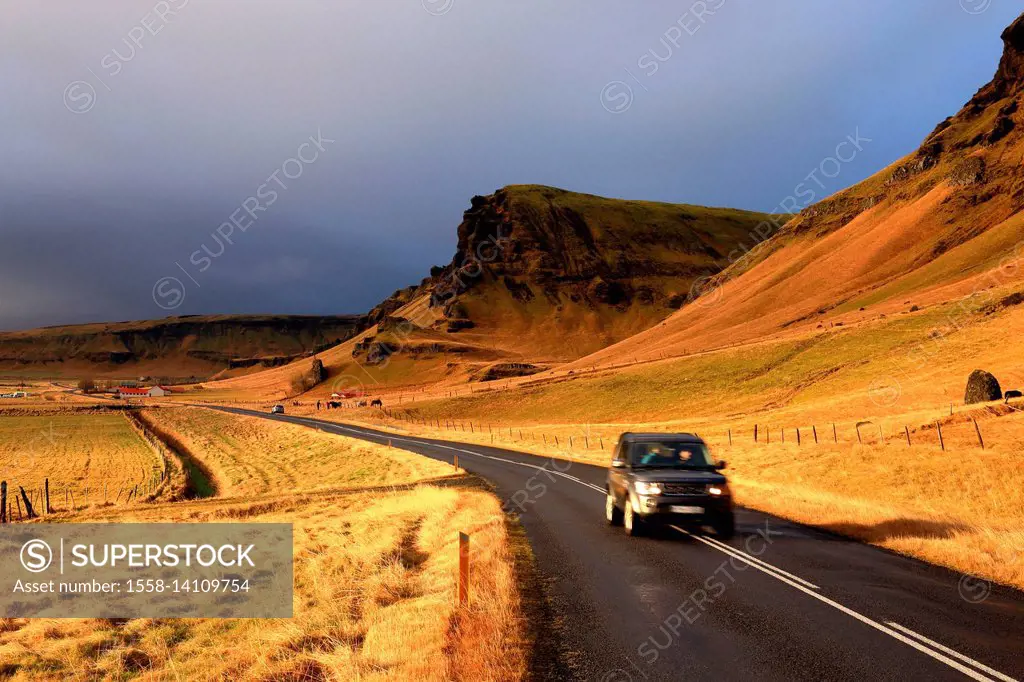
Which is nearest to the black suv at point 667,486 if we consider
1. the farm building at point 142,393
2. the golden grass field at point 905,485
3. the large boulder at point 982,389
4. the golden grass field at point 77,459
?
the golden grass field at point 905,485

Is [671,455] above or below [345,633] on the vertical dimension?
above

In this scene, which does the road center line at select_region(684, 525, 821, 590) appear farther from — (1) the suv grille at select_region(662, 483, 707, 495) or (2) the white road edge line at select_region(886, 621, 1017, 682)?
(2) the white road edge line at select_region(886, 621, 1017, 682)

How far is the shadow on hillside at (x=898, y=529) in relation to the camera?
44.1 feet

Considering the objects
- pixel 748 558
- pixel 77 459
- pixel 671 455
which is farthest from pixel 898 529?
pixel 77 459

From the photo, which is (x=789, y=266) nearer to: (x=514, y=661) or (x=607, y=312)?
(x=607, y=312)

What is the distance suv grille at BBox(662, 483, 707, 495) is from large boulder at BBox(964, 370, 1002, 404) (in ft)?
102

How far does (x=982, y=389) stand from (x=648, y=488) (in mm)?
32205

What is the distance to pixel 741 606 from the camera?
8.66m

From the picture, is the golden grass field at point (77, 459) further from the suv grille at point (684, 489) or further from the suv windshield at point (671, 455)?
the suv grille at point (684, 489)

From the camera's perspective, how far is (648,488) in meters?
12.8

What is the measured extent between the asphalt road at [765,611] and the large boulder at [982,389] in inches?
1125

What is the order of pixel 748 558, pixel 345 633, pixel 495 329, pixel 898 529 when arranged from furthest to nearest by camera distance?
1. pixel 495 329
2. pixel 898 529
3. pixel 748 558
4. pixel 345 633

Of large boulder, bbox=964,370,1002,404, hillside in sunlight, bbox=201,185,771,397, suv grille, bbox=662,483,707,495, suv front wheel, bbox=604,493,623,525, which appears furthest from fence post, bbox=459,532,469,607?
hillside in sunlight, bbox=201,185,771,397

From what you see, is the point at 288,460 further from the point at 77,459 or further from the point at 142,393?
the point at 142,393
